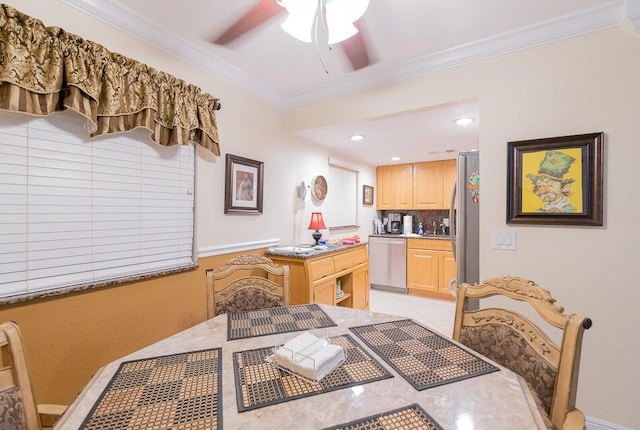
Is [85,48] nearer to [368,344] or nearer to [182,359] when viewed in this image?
[182,359]

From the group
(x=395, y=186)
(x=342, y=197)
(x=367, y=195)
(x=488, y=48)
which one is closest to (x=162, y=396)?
(x=488, y=48)

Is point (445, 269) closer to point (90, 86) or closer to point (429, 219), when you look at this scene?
point (429, 219)

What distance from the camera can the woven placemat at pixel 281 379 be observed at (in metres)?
0.81

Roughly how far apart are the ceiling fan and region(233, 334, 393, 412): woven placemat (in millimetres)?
1550

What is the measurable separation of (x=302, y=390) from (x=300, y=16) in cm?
143

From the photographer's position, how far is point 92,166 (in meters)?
1.62

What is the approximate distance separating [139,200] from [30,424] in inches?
49.2

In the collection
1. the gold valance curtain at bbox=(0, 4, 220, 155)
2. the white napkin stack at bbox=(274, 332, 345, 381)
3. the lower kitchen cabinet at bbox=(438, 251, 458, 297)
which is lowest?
the lower kitchen cabinet at bbox=(438, 251, 458, 297)

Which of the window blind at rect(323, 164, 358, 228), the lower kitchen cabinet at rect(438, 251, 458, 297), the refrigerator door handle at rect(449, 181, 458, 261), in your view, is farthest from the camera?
the lower kitchen cabinet at rect(438, 251, 458, 297)

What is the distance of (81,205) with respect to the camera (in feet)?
5.17

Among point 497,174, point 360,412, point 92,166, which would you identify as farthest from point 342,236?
point 360,412

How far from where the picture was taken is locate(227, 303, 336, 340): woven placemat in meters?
1.26

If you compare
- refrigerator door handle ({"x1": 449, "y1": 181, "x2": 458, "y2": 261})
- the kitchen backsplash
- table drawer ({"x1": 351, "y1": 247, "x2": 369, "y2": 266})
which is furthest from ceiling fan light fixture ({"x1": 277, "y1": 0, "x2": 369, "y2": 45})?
the kitchen backsplash

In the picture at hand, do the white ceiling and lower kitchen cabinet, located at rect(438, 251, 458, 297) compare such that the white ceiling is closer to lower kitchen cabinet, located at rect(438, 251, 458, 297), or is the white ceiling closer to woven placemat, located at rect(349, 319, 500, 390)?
woven placemat, located at rect(349, 319, 500, 390)
